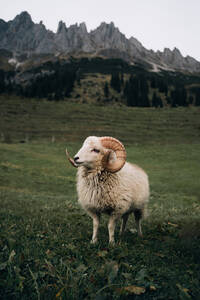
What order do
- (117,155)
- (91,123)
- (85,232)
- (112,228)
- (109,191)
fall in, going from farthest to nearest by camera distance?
(91,123)
(85,232)
(117,155)
(109,191)
(112,228)

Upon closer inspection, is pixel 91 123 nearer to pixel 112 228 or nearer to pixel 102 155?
pixel 102 155

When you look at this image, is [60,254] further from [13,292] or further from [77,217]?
[77,217]

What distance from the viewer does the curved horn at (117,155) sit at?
21.4 feet

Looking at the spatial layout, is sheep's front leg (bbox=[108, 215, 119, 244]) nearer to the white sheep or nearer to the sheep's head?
the white sheep

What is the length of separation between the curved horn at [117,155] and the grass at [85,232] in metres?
1.84

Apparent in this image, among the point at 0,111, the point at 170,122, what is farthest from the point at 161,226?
the point at 0,111

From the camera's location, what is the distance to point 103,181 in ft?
21.7

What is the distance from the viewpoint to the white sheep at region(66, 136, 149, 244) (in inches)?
251

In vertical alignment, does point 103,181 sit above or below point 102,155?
below

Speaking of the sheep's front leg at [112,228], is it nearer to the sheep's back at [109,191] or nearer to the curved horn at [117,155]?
the sheep's back at [109,191]

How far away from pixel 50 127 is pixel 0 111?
1849 cm

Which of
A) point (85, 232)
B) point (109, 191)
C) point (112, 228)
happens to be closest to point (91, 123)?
point (85, 232)

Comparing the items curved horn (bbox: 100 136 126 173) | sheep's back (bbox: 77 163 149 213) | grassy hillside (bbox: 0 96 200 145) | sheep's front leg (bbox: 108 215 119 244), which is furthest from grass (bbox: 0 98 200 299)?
curved horn (bbox: 100 136 126 173)

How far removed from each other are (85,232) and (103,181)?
1.55 metres
